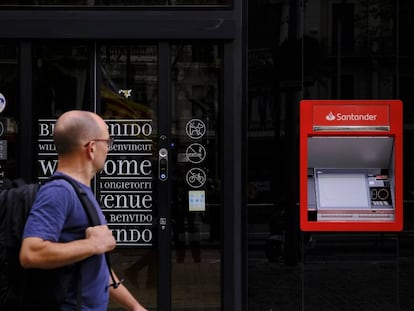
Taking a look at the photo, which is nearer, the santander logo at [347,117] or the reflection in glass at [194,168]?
the santander logo at [347,117]

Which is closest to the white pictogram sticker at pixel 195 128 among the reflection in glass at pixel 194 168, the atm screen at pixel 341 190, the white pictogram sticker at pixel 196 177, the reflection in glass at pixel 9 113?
the reflection in glass at pixel 194 168

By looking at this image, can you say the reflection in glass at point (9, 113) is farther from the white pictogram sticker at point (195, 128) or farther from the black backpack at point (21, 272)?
the black backpack at point (21, 272)

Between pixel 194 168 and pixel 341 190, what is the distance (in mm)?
1278

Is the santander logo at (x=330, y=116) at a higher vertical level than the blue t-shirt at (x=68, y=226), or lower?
higher

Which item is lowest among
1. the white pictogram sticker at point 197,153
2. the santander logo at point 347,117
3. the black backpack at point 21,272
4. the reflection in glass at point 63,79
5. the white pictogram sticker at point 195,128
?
the black backpack at point 21,272

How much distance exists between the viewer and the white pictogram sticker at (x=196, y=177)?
6.33 m

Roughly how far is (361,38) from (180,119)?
171 cm

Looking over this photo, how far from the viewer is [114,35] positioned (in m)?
6.21

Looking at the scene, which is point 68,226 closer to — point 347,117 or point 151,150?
point 151,150

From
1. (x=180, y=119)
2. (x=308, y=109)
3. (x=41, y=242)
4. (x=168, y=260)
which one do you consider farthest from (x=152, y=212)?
(x=41, y=242)

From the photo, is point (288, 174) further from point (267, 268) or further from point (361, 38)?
point (361, 38)

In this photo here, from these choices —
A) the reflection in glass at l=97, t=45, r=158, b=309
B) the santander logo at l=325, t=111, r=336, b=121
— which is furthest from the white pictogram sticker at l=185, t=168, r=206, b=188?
the santander logo at l=325, t=111, r=336, b=121

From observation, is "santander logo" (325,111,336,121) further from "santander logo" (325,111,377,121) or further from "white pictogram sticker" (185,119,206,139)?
"white pictogram sticker" (185,119,206,139)

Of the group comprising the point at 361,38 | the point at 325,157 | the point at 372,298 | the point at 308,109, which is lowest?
the point at 372,298
